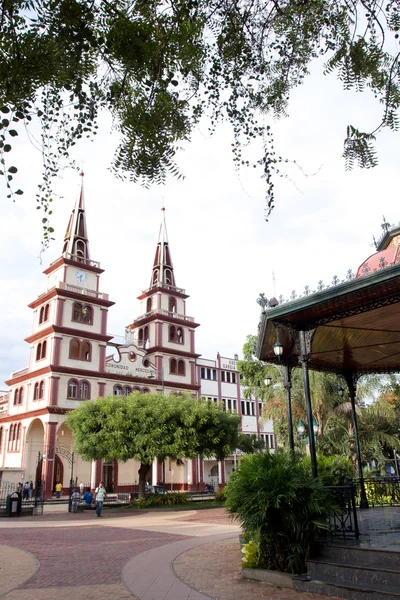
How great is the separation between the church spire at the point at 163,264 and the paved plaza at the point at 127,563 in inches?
1374

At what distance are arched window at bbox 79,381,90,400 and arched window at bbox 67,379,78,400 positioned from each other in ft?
1.54

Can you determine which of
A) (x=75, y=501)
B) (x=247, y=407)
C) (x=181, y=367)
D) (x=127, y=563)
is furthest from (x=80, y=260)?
(x=127, y=563)

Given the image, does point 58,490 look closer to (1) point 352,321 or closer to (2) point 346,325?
(2) point 346,325

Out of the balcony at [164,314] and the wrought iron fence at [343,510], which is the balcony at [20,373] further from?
the wrought iron fence at [343,510]

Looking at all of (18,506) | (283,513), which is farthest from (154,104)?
(18,506)

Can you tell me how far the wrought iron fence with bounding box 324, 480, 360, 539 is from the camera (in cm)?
857

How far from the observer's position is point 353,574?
744 centimetres

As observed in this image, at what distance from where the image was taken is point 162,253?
54750 millimetres

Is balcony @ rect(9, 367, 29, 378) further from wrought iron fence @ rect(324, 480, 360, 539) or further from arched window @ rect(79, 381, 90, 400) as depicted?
wrought iron fence @ rect(324, 480, 360, 539)

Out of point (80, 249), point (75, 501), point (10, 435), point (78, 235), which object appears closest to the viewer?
point (75, 501)

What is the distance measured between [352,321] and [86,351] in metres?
34.1

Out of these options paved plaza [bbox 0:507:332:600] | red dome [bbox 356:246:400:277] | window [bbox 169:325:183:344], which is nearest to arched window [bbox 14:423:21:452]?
window [bbox 169:325:183:344]

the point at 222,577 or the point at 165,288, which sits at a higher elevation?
the point at 165,288

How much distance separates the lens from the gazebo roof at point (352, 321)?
895 centimetres
